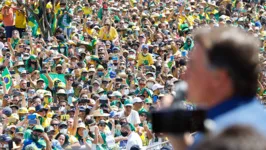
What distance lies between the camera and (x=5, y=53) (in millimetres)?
15414

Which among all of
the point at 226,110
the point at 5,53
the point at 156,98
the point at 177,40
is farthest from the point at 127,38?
the point at 226,110

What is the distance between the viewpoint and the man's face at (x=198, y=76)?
200 centimetres

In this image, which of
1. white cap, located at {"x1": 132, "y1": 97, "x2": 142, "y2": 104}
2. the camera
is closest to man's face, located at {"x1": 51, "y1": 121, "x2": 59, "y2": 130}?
white cap, located at {"x1": 132, "y1": 97, "x2": 142, "y2": 104}

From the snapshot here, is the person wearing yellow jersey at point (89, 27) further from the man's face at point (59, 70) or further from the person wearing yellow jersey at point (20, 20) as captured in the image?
the man's face at point (59, 70)

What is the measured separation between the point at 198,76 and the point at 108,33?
15.9 meters

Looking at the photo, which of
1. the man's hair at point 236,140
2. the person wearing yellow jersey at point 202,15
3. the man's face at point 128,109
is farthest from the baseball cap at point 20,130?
the person wearing yellow jersey at point 202,15

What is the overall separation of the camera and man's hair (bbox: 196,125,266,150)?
183 millimetres

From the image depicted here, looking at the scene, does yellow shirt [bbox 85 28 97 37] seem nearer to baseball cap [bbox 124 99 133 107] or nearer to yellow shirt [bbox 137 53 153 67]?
yellow shirt [bbox 137 53 153 67]

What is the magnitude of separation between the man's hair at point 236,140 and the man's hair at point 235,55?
0.54ft

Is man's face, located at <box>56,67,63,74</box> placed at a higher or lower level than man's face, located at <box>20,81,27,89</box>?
higher

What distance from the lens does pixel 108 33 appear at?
1791 cm

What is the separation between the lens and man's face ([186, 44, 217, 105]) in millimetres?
1995

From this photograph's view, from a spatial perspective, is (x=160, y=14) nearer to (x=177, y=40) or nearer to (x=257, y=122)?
(x=177, y=40)

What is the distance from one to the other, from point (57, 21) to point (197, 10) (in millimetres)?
4844
